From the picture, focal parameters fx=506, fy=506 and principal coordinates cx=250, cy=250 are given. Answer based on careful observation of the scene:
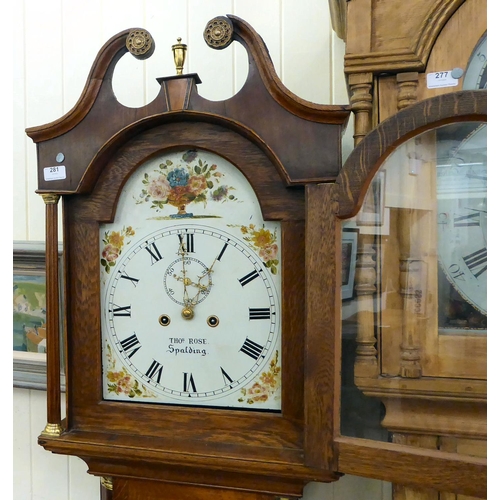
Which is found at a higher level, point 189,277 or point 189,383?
point 189,277

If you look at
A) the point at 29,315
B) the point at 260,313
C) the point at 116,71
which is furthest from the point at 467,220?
the point at 29,315

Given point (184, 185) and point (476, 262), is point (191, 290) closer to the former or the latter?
point (184, 185)

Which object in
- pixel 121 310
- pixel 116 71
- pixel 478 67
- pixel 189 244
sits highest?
pixel 116 71

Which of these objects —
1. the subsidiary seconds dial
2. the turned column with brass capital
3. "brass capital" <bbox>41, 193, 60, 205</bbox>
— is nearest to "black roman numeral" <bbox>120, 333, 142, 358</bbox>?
the subsidiary seconds dial

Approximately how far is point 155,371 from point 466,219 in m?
0.49

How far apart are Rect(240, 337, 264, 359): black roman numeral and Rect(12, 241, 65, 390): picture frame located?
0.58 m

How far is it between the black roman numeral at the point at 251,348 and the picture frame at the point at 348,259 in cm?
17

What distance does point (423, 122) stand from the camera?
1.89 feet

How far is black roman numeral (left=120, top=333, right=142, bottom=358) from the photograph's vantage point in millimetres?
789

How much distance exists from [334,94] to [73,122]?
0.47m

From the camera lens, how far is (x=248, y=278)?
74cm

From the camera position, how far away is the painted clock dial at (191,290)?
0.74 meters

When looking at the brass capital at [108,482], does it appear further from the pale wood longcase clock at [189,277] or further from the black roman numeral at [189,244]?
the black roman numeral at [189,244]
